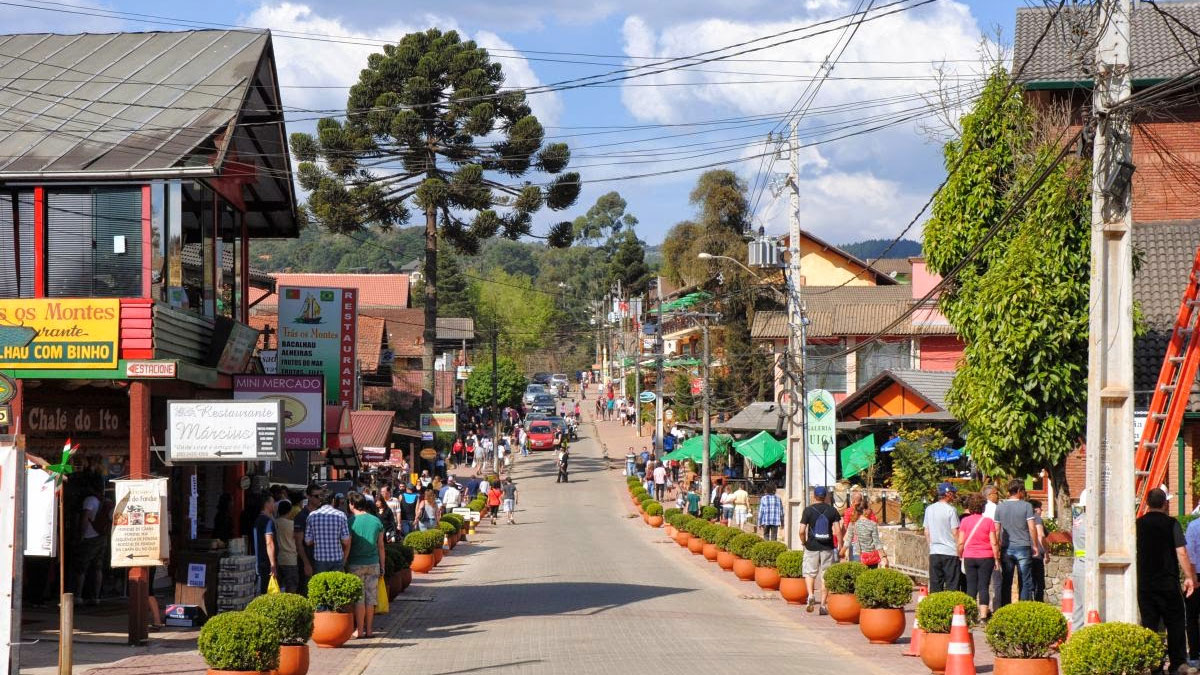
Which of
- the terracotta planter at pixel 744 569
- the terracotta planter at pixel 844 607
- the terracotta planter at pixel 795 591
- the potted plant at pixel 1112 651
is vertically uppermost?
the potted plant at pixel 1112 651

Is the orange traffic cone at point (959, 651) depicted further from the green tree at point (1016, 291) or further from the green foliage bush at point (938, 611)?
→ the green tree at point (1016, 291)

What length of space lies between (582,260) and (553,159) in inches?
5608

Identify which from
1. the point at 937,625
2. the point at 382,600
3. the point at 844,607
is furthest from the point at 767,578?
the point at 937,625

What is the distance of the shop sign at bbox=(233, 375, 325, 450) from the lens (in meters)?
20.0

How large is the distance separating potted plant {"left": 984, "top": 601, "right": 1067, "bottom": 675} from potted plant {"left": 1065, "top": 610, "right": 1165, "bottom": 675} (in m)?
1.19

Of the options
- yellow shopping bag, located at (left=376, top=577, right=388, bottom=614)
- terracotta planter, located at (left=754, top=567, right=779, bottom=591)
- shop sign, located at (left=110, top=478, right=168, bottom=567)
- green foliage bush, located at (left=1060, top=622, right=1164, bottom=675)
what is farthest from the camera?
terracotta planter, located at (left=754, top=567, right=779, bottom=591)

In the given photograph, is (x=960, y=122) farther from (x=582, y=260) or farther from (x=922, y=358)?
(x=582, y=260)

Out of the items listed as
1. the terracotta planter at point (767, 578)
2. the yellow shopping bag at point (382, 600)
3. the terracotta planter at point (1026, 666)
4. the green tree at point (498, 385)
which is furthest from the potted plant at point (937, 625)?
the green tree at point (498, 385)

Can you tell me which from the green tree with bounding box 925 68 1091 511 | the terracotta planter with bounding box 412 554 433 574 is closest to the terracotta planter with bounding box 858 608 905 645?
the green tree with bounding box 925 68 1091 511

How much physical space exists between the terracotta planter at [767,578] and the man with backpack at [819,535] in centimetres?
327

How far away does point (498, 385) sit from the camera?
95.1m

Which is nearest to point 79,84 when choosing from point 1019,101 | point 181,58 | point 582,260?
point 181,58

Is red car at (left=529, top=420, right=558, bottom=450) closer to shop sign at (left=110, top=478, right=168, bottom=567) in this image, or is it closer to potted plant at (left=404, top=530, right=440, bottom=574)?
potted plant at (left=404, top=530, right=440, bottom=574)

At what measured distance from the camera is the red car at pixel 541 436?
78.2m
